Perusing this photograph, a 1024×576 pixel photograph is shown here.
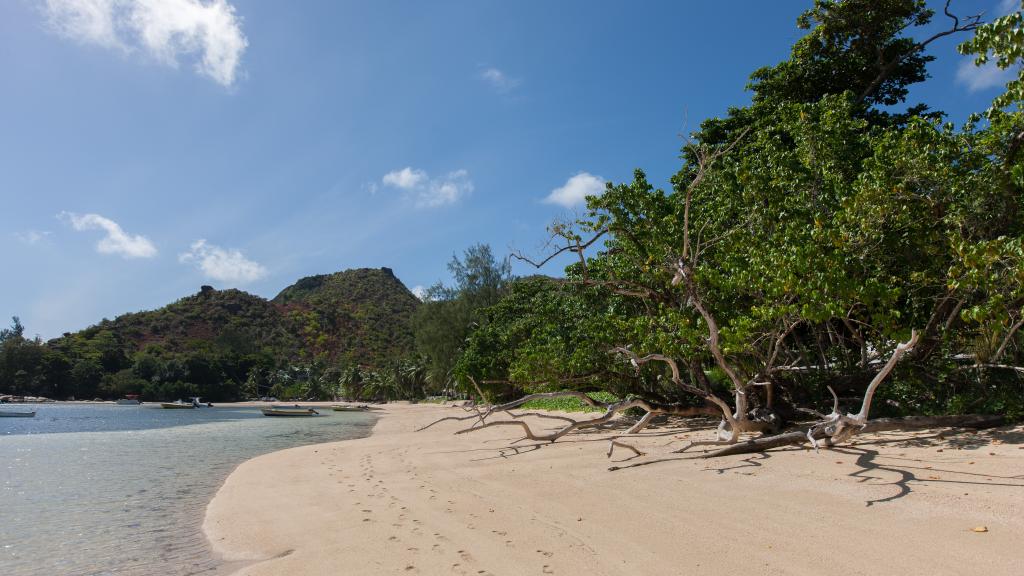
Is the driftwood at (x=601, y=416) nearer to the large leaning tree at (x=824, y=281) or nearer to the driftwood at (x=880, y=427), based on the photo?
the large leaning tree at (x=824, y=281)

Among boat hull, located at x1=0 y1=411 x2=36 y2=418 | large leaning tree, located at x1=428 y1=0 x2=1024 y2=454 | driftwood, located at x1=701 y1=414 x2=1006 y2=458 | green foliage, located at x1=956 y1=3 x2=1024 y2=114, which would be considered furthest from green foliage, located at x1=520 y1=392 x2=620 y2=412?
boat hull, located at x1=0 y1=411 x2=36 y2=418

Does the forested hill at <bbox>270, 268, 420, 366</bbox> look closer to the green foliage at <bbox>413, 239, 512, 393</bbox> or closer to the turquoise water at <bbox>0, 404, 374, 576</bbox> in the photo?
the green foliage at <bbox>413, 239, 512, 393</bbox>

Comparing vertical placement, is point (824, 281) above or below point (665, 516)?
above

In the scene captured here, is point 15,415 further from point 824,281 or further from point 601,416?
point 824,281

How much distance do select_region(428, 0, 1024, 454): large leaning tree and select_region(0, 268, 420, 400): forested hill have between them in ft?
209

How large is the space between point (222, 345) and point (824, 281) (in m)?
97.3

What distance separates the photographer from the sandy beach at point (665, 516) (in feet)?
13.2

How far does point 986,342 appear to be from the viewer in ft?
26.4

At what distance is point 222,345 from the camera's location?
295 feet

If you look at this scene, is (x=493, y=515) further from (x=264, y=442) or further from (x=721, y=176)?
(x=264, y=442)

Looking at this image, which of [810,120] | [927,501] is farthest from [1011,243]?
[810,120]

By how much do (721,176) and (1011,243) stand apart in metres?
6.77

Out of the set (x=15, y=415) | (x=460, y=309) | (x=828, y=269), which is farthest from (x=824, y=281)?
(x=15, y=415)

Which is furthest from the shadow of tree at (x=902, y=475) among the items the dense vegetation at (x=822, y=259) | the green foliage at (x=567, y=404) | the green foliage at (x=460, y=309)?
the green foliage at (x=460, y=309)
